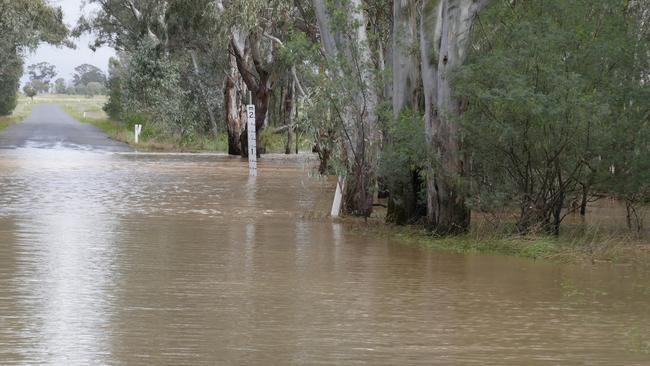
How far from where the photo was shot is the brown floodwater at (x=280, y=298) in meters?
9.08

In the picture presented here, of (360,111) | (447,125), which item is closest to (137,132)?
(360,111)

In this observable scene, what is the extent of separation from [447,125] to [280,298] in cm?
609

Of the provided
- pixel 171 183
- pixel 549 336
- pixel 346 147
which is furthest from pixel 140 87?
pixel 549 336

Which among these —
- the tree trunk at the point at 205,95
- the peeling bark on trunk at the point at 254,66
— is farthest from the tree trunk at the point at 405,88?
the tree trunk at the point at 205,95

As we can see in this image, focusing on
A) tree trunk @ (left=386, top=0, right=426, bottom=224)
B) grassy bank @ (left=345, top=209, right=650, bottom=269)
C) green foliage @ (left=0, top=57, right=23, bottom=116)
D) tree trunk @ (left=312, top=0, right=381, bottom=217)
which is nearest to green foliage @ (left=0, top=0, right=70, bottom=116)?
green foliage @ (left=0, top=57, right=23, bottom=116)

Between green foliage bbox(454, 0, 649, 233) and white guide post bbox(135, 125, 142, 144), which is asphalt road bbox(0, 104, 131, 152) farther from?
green foliage bbox(454, 0, 649, 233)

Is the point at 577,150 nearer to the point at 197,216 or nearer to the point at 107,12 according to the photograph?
the point at 197,216

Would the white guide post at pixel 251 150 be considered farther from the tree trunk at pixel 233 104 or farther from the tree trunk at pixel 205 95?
the tree trunk at pixel 205 95

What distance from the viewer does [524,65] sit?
636 inches

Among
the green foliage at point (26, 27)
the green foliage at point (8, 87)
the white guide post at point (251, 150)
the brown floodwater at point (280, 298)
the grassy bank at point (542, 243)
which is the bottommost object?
the brown floodwater at point (280, 298)

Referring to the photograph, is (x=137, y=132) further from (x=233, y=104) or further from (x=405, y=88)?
(x=405, y=88)

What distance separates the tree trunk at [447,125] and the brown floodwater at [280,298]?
1116 millimetres

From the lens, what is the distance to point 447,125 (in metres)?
17.1

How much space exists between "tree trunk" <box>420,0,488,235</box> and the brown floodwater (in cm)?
112
